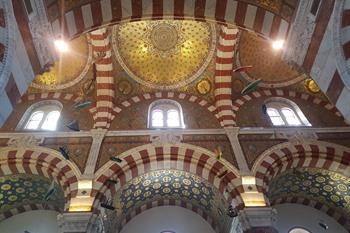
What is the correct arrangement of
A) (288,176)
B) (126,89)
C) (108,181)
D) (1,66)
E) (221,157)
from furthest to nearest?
1. (126,89)
2. (288,176)
3. (221,157)
4. (108,181)
5. (1,66)

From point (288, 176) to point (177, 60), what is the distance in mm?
5125

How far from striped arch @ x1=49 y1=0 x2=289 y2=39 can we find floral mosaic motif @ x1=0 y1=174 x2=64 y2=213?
4.62 m

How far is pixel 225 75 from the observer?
33.3 ft

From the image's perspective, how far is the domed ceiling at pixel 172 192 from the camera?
27.9 feet

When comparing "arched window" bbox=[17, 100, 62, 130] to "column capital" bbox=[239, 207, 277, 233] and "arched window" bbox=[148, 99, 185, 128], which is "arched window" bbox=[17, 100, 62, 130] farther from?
"column capital" bbox=[239, 207, 277, 233]

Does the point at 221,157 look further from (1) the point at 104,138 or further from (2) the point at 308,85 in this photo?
(2) the point at 308,85

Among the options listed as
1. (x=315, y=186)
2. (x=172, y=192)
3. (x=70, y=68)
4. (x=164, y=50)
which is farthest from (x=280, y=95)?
(x=70, y=68)

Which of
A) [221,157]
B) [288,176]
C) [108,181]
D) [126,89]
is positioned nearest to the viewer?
[108,181]

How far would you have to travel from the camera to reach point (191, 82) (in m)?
10.7

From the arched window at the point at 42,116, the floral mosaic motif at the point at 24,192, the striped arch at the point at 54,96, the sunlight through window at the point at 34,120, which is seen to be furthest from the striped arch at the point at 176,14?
the striped arch at the point at 54,96

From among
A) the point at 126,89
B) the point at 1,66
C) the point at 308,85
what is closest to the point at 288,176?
the point at 308,85

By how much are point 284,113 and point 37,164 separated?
304 inches

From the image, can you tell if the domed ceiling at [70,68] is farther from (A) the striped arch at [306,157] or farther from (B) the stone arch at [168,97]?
(A) the striped arch at [306,157]

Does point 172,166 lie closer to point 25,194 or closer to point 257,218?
point 257,218
